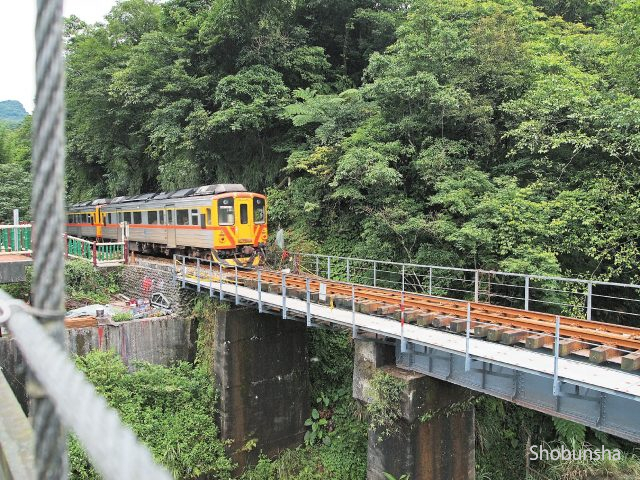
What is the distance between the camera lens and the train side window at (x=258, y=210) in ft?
52.6

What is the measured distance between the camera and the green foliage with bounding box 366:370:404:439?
332 inches

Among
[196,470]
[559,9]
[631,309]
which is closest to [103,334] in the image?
[196,470]

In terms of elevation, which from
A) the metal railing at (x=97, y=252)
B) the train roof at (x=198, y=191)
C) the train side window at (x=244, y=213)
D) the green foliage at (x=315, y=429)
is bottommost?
the green foliage at (x=315, y=429)

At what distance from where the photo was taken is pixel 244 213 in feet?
51.6

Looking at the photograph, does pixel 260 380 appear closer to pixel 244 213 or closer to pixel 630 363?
pixel 244 213

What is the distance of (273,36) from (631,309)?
16.4 meters

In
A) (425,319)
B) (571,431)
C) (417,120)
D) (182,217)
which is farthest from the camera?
(182,217)

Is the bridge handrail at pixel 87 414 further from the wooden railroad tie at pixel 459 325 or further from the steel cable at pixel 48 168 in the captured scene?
the wooden railroad tie at pixel 459 325

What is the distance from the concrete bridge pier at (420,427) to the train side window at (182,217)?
9192mm

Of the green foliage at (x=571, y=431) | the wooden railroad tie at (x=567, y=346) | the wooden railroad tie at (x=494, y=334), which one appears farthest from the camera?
the green foliage at (x=571, y=431)

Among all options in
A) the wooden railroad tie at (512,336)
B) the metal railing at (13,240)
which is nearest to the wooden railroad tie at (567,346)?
the wooden railroad tie at (512,336)

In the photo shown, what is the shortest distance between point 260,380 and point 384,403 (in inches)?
192

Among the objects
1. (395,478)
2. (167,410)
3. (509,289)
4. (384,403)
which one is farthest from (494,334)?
(167,410)

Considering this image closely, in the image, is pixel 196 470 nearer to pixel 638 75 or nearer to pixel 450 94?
pixel 450 94
